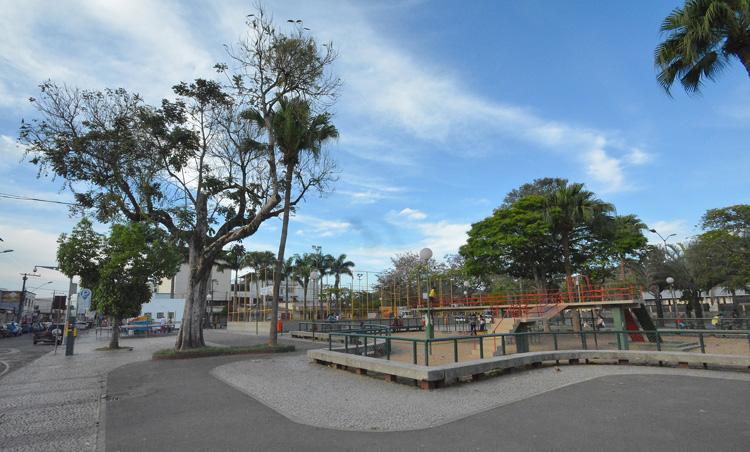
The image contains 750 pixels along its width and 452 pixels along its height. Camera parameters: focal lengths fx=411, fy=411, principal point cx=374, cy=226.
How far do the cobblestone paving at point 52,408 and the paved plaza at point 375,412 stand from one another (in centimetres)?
4

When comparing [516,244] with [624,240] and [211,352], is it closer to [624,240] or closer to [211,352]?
[624,240]

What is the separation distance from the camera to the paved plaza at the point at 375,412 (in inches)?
210

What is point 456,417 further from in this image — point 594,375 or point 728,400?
point 594,375

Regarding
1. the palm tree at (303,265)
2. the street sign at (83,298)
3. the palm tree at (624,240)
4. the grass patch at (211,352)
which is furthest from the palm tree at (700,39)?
the palm tree at (303,265)

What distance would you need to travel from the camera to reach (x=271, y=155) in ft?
57.8

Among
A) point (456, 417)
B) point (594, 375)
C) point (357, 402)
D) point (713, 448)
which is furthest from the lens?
point (594, 375)

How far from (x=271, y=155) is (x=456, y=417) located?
1391 centimetres

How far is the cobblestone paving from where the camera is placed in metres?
5.66

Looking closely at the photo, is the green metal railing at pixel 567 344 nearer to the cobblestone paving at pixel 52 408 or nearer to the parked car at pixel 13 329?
the cobblestone paving at pixel 52 408

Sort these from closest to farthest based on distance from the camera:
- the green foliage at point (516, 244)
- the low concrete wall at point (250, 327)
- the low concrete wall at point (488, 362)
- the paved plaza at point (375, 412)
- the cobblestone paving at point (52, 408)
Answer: the paved plaza at point (375, 412)
the cobblestone paving at point (52, 408)
the low concrete wall at point (488, 362)
the green foliage at point (516, 244)
the low concrete wall at point (250, 327)

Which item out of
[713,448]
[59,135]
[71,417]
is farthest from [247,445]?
[59,135]

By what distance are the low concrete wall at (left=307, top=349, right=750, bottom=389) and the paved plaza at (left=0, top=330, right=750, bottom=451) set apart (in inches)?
12.2

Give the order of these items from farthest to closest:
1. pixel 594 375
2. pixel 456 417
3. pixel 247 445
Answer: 1. pixel 594 375
2. pixel 456 417
3. pixel 247 445

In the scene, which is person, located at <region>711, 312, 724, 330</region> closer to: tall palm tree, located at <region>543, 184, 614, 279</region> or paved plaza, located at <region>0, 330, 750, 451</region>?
tall palm tree, located at <region>543, 184, 614, 279</region>
